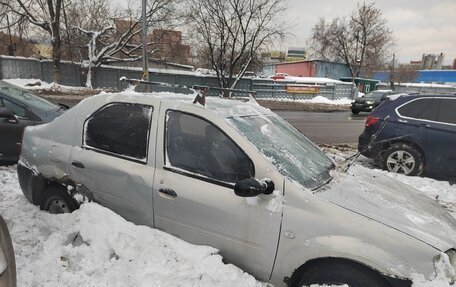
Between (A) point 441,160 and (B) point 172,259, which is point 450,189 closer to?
(A) point 441,160

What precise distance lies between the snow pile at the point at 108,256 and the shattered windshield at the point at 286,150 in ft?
2.74

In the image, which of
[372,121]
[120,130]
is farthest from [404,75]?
[120,130]

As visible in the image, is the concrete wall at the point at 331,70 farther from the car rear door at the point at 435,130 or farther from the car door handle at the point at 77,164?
the car door handle at the point at 77,164

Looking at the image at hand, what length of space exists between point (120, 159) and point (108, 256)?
815mm

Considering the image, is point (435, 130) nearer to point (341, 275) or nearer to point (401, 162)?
point (401, 162)

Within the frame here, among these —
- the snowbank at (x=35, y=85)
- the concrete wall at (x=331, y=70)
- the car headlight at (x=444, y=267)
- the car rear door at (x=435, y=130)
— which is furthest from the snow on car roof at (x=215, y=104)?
the concrete wall at (x=331, y=70)

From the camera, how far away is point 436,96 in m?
7.11

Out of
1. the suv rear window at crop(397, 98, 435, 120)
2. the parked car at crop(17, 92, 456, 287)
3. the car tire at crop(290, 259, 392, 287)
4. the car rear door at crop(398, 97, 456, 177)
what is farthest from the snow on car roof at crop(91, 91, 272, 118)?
the suv rear window at crop(397, 98, 435, 120)

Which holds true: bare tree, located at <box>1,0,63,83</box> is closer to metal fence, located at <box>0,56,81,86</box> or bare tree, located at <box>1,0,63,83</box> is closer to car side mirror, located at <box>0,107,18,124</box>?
metal fence, located at <box>0,56,81,86</box>

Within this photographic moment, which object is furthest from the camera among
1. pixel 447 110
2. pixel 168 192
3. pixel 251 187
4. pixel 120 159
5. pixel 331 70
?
pixel 331 70

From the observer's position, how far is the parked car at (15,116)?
6.12 metres

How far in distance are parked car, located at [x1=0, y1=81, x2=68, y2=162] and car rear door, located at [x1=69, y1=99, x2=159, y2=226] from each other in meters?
3.32

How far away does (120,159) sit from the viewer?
325 cm

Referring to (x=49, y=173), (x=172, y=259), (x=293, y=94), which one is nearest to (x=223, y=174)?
(x=172, y=259)
